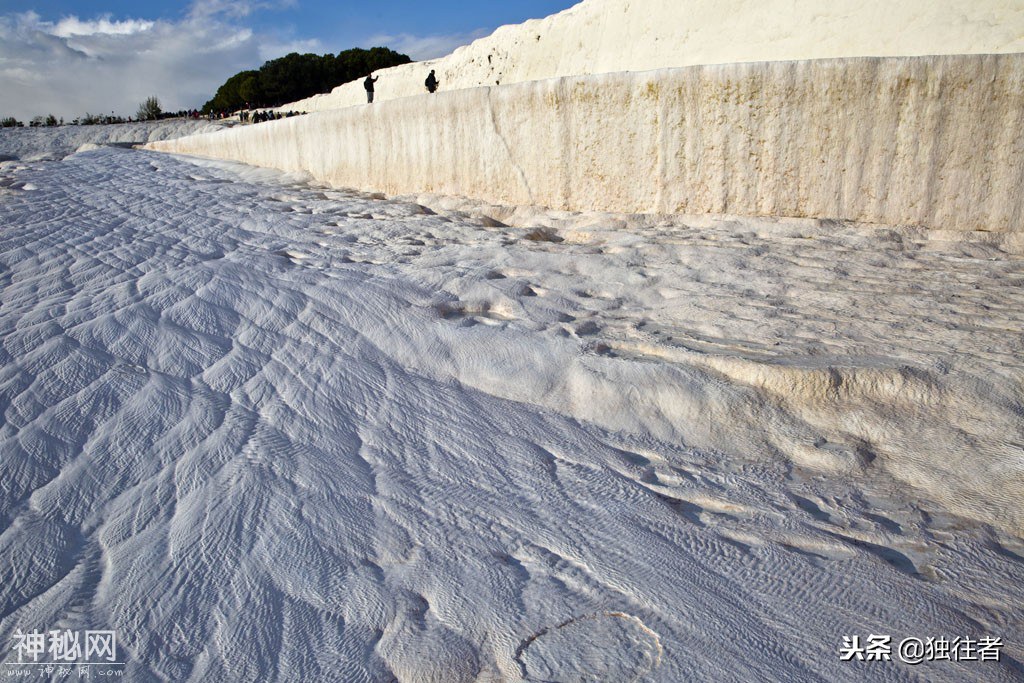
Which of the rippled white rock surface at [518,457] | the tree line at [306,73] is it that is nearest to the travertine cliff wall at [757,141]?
the rippled white rock surface at [518,457]

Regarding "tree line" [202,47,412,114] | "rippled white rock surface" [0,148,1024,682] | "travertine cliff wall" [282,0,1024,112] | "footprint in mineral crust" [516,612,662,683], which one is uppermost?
"tree line" [202,47,412,114]

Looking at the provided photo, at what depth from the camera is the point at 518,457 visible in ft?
6.83

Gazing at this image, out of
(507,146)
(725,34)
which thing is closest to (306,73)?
(725,34)

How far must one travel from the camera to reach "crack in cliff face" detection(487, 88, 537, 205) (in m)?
4.66

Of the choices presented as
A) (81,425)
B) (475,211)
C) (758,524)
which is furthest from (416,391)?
(475,211)

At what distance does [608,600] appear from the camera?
1.55 m

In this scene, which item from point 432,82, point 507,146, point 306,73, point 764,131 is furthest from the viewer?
point 306,73

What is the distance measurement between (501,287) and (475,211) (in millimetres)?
1835

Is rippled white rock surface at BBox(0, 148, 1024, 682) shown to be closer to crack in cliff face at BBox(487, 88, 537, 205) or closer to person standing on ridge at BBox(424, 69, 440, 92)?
crack in cliff face at BBox(487, 88, 537, 205)

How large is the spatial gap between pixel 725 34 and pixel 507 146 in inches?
141

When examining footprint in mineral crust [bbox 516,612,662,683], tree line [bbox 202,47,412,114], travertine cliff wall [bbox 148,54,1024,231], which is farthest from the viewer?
tree line [bbox 202,47,412,114]

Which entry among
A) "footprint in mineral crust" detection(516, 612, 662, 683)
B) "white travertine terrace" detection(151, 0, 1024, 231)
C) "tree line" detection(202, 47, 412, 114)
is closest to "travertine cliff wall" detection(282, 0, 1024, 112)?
"white travertine terrace" detection(151, 0, 1024, 231)

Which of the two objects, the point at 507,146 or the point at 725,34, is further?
the point at 725,34

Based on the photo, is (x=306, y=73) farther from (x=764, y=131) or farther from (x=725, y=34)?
(x=764, y=131)
